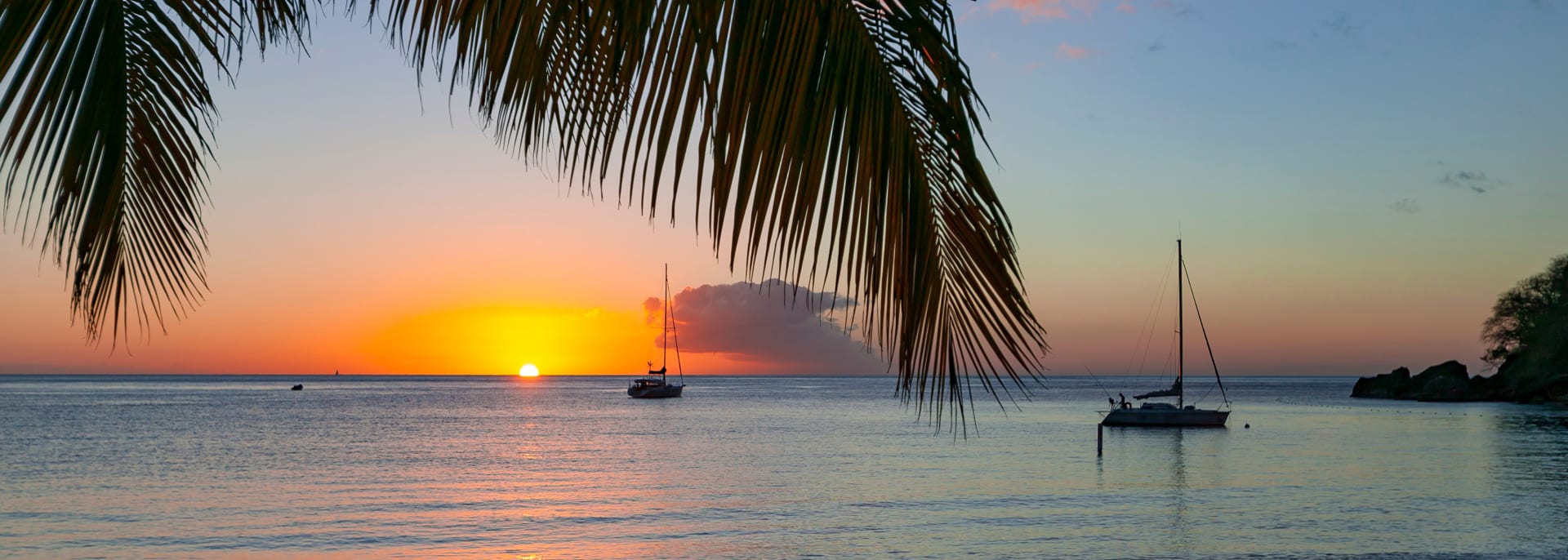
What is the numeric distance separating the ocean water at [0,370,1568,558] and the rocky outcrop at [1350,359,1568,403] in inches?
1154

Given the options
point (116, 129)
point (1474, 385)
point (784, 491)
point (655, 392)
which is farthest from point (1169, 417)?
point (116, 129)

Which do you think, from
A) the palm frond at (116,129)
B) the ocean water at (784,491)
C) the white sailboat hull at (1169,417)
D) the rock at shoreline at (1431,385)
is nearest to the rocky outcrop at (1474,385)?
the rock at shoreline at (1431,385)

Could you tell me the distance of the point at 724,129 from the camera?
1.55 metres

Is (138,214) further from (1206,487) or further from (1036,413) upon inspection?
(1036,413)

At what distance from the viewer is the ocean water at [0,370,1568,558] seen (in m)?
29.6

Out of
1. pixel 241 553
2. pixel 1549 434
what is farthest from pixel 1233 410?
pixel 241 553

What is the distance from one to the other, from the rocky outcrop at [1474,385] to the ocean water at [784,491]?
29.3 metres

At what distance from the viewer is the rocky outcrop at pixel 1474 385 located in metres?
101

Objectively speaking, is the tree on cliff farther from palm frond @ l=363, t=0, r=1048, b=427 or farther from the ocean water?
palm frond @ l=363, t=0, r=1048, b=427

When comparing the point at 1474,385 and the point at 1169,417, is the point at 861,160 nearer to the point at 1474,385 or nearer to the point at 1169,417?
the point at 1169,417

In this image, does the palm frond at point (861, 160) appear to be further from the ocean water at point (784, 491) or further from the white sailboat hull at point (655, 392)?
the white sailboat hull at point (655, 392)

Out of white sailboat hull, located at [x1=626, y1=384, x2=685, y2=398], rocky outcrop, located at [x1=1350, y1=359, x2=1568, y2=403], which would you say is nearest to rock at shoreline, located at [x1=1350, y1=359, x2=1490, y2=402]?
rocky outcrop, located at [x1=1350, y1=359, x2=1568, y2=403]

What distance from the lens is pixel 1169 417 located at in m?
68.9

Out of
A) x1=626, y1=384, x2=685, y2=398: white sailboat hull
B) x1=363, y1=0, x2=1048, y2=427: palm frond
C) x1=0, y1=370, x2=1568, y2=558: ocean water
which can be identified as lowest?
x1=0, y1=370, x2=1568, y2=558: ocean water
